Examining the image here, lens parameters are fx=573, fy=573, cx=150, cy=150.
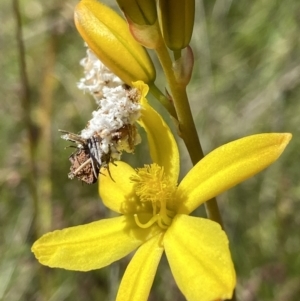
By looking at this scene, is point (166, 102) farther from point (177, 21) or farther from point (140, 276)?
point (140, 276)

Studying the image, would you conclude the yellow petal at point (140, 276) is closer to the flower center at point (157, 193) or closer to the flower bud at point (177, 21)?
the flower center at point (157, 193)

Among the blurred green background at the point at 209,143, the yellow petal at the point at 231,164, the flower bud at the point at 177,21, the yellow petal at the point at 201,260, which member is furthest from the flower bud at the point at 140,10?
the blurred green background at the point at 209,143

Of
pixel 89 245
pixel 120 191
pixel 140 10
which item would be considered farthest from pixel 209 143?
pixel 140 10

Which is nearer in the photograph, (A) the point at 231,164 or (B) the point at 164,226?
(A) the point at 231,164

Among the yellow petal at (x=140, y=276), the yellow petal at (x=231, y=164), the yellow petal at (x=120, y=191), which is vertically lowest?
the yellow petal at (x=140, y=276)

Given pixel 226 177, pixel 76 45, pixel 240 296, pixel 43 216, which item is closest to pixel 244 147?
pixel 226 177

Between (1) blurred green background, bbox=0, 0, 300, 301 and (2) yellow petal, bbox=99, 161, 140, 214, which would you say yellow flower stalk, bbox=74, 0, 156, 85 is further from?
(1) blurred green background, bbox=0, 0, 300, 301

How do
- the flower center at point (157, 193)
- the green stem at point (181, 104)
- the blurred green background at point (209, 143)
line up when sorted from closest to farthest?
the green stem at point (181, 104), the flower center at point (157, 193), the blurred green background at point (209, 143)
